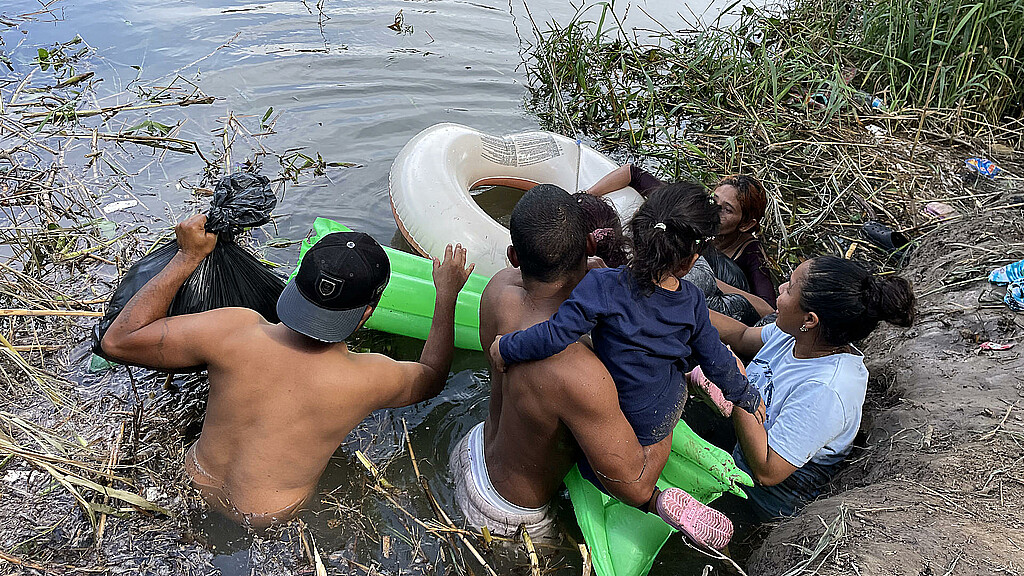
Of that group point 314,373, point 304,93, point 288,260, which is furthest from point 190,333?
point 304,93

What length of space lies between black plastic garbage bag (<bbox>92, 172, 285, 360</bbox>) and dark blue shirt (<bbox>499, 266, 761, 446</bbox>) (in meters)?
1.00

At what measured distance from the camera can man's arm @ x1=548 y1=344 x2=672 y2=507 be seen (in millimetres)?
2154

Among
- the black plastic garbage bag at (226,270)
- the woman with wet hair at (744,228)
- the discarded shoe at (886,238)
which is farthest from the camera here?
the discarded shoe at (886,238)

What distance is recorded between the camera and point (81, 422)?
2938mm

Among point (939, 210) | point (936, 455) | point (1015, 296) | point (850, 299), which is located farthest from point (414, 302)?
point (939, 210)

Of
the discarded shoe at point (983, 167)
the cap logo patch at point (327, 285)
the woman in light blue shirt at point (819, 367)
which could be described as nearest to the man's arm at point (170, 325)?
the cap logo patch at point (327, 285)

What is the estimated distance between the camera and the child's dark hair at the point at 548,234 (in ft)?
7.48

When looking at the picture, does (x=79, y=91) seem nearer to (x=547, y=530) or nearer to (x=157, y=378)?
(x=157, y=378)

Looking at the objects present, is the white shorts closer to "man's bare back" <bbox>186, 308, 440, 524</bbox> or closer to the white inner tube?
"man's bare back" <bbox>186, 308, 440, 524</bbox>

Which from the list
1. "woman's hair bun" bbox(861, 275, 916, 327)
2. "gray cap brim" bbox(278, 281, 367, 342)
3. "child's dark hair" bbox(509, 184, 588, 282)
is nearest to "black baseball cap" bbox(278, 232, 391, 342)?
"gray cap brim" bbox(278, 281, 367, 342)

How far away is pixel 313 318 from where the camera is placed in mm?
2180

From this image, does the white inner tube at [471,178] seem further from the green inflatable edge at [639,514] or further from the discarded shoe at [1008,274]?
the discarded shoe at [1008,274]

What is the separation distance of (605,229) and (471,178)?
2007 mm

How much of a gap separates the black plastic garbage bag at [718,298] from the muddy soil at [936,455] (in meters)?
0.59
